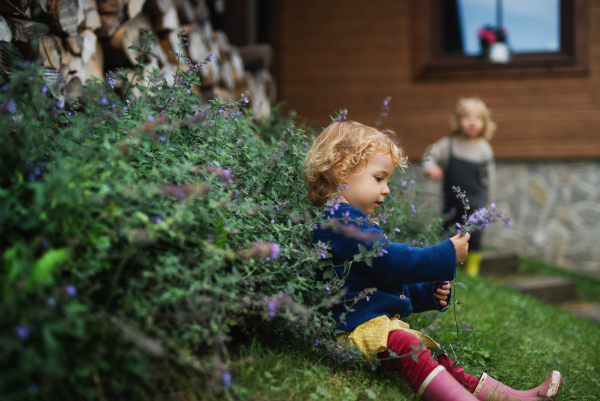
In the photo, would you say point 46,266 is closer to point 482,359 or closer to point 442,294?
point 442,294

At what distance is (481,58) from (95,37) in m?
5.03

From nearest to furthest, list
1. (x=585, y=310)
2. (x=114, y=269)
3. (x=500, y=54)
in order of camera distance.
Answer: (x=114, y=269) < (x=585, y=310) < (x=500, y=54)

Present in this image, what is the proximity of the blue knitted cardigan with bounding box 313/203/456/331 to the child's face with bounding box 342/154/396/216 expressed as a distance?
8 cm

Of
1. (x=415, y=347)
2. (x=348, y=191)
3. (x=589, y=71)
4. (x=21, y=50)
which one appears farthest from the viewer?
(x=589, y=71)

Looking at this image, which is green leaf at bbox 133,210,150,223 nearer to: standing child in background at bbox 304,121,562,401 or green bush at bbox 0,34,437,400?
green bush at bbox 0,34,437,400

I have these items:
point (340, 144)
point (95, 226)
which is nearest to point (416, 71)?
point (340, 144)

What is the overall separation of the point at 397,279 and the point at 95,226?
1.11 metres

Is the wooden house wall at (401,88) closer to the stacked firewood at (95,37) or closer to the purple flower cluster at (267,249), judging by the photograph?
the stacked firewood at (95,37)

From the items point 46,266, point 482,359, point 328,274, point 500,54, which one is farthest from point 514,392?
point 500,54

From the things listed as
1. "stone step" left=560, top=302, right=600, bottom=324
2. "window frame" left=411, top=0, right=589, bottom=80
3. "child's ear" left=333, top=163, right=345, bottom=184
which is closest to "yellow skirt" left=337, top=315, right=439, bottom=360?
"child's ear" left=333, top=163, right=345, bottom=184

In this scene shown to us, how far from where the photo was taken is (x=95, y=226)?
4.52 ft

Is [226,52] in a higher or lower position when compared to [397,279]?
higher

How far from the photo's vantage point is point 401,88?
6293mm

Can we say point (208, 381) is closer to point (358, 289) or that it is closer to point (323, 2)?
point (358, 289)
